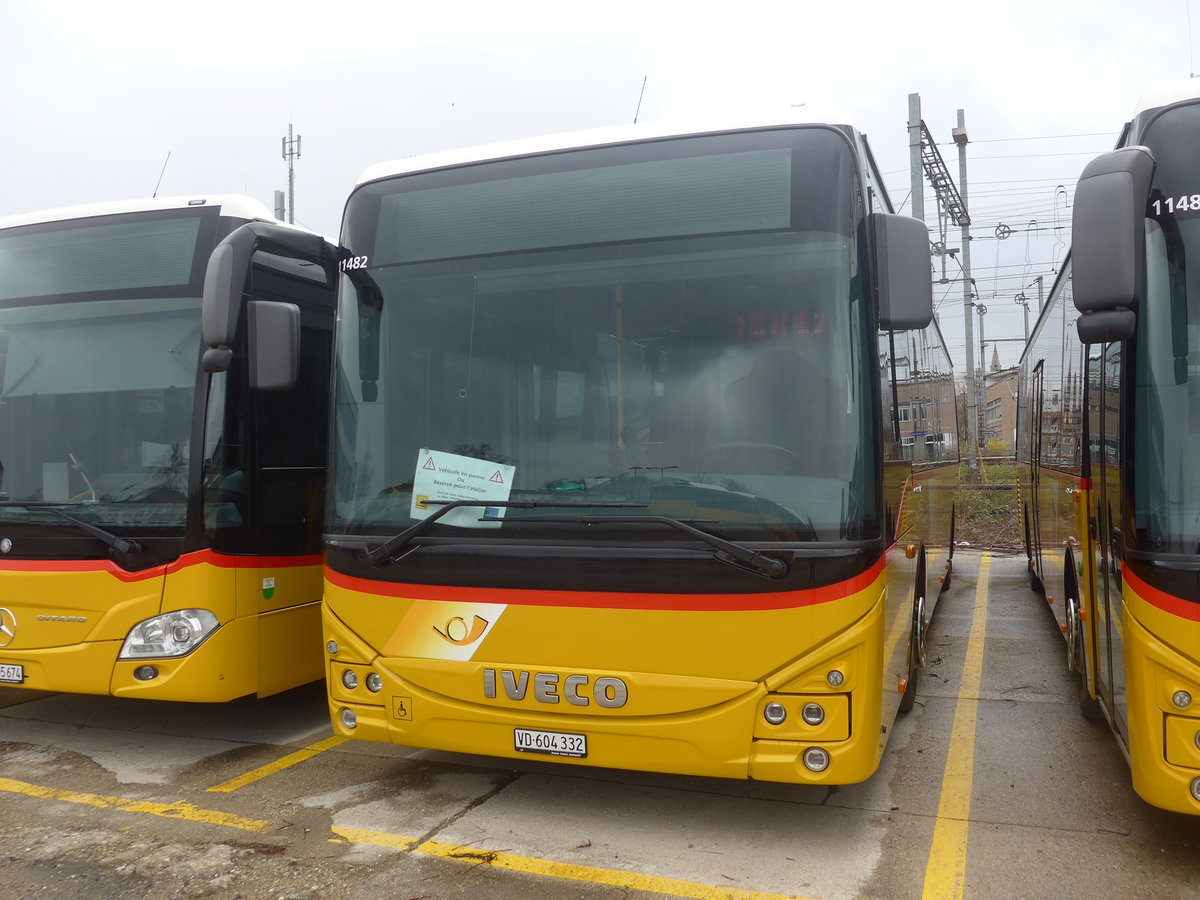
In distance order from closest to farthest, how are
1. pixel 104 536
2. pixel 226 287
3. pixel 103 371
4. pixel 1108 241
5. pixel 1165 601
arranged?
pixel 1108 241, pixel 1165 601, pixel 226 287, pixel 104 536, pixel 103 371

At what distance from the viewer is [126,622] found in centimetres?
531

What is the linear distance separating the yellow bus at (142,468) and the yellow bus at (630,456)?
1.07 meters

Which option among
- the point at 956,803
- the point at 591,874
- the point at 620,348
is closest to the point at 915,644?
the point at 956,803

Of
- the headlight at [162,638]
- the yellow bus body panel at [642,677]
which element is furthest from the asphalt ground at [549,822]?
the headlight at [162,638]

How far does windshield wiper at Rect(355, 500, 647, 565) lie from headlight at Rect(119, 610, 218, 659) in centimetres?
154

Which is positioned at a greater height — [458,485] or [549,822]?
[458,485]

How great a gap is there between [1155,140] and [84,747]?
6.42m

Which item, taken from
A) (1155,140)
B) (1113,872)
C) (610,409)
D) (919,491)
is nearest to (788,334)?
(610,409)

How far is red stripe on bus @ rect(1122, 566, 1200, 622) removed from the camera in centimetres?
351

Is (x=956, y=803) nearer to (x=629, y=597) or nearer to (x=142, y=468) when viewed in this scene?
(x=629, y=597)

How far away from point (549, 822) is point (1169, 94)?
4091mm

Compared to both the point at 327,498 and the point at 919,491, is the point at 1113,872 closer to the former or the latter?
the point at 919,491

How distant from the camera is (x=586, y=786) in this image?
5.03 meters

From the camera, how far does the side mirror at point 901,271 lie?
4.10m
